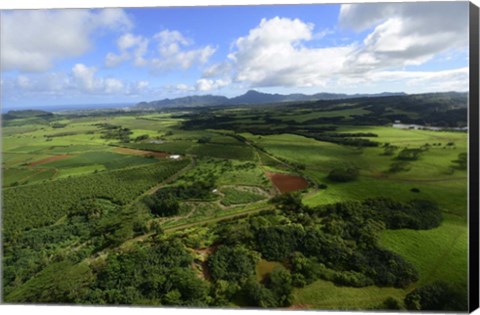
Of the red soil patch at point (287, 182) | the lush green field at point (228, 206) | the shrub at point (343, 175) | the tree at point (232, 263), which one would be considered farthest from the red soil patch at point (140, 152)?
the shrub at point (343, 175)

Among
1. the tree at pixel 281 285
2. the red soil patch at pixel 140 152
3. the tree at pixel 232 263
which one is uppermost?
the red soil patch at pixel 140 152

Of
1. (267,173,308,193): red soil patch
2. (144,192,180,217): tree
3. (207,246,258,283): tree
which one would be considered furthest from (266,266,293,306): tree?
(144,192,180,217): tree

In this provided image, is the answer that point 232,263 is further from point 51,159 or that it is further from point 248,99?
point 51,159

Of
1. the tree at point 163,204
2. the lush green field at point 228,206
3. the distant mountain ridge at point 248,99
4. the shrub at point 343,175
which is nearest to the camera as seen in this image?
the lush green field at point 228,206

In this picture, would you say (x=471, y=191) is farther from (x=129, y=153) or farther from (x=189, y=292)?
(x=129, y=153)

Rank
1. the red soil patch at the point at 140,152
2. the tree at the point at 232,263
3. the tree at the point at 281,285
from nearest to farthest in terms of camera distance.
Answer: the tree at the point at 281,285 < the tree at the point at 232,263 < the red soil patch at the point at 140,152

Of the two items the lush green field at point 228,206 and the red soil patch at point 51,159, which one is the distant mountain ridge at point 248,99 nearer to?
the lush green field at point 228,206

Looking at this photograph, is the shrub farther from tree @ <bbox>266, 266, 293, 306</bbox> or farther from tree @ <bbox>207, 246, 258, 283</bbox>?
tree @ <bbox>207, 246, 258, 283</bbox>

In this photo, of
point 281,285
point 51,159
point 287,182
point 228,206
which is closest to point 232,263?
point 281,285

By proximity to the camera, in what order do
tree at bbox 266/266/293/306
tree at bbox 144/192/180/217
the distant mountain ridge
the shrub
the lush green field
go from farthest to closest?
the distant mountain ridge
tree at bbox 144/192/180/217
the shrub
the lush green field
tree at bbox 266/266/293/306
